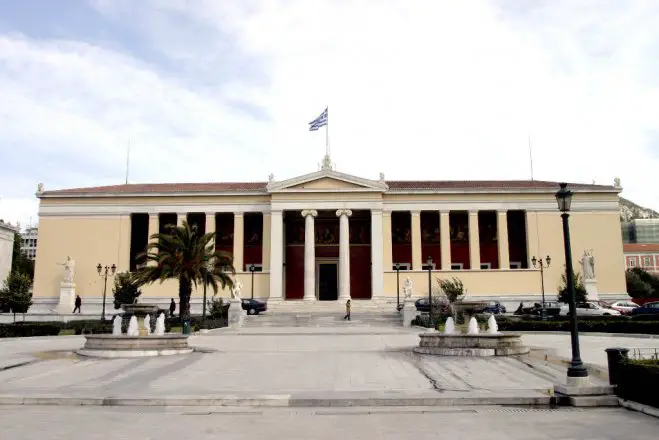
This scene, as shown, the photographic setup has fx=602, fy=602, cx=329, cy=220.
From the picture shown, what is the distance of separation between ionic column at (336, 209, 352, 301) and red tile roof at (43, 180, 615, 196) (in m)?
4.72

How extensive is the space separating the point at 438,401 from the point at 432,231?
130ft

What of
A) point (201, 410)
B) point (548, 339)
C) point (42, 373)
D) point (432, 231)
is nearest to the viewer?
point (201, 410)

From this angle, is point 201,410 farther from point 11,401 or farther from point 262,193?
point 262,193

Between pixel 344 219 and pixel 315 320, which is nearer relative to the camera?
pixel 315 320

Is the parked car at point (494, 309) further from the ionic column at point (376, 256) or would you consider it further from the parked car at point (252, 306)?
the parked car at point (252, 306)

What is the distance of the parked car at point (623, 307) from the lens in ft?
129

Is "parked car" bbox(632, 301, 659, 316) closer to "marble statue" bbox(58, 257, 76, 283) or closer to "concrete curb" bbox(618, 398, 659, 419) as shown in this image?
"concrete curb" bbox(618, 398, 659, 419)

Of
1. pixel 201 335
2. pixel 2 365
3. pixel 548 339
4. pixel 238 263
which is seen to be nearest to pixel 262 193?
pixel 238 263

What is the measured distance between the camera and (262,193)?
4781cm

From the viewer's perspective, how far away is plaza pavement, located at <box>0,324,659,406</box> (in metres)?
10.7

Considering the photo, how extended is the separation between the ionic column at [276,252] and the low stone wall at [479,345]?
28.2m

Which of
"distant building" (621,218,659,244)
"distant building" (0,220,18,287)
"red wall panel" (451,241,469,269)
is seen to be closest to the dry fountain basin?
"red wall panel" (451,241,469,269)

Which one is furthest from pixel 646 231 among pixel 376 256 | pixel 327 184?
pixel 327 184

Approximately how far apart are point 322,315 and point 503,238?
1679 cm
